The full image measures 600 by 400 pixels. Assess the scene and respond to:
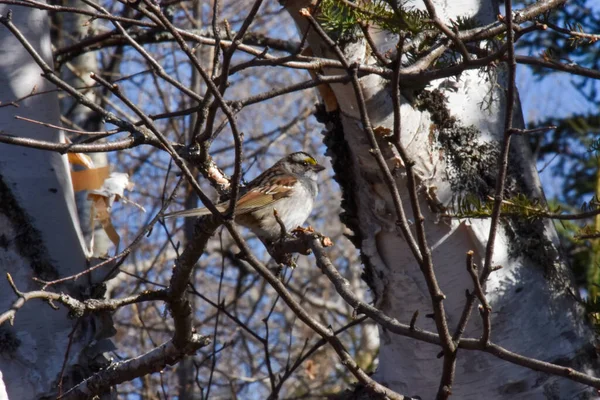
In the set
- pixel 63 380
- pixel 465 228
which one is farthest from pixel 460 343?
pixel 63 380

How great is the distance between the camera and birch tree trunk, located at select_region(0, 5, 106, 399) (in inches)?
126

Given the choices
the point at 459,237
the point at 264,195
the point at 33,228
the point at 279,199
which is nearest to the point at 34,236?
the point at 33,228

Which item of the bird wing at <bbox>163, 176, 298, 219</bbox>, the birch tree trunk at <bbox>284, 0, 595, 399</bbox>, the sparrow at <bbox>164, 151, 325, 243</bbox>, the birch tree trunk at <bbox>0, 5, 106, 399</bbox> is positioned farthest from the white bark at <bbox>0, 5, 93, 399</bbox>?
the birch tree trunk at <bbox>284, 0, 595, 399</bbox>

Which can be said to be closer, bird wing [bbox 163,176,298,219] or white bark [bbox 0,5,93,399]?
white bark [bbox 0,5,93,399]

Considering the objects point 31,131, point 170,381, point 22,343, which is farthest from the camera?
point 170,381

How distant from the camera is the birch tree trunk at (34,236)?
3.21 metres

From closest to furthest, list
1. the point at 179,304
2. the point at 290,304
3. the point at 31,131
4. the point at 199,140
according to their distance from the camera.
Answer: the point at 290,304, the point at 199,140, the point at 179,304, the point at 31,131

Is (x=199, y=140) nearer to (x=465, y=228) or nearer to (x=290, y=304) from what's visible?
(x=290, y=304)

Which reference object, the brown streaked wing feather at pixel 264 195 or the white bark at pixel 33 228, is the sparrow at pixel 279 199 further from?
the white bark at pixel 33 228

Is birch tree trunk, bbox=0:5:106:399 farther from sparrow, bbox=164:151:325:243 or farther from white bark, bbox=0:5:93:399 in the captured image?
sparrow, bbox=164:151:325:243

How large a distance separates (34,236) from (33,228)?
4 centimetres

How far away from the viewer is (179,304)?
3.01m

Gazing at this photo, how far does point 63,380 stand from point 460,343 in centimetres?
190

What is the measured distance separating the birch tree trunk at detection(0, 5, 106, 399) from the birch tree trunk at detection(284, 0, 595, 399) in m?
1.35
